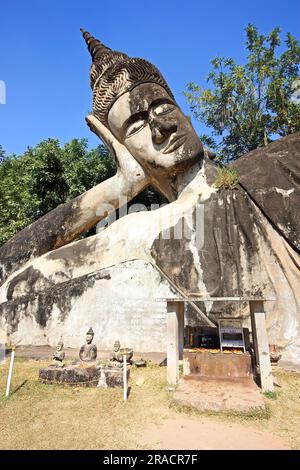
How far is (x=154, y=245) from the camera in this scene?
22.9ft

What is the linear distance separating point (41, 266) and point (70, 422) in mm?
4770

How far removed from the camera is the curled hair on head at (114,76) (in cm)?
855

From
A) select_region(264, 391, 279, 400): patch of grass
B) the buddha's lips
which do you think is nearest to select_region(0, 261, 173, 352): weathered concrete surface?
select_region(264, 391, 279, 400): patch of grass

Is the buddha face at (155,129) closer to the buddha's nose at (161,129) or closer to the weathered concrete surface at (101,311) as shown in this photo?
the buddha's nose at (161,129)

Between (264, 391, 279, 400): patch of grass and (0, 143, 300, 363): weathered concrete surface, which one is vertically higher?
(0, 143, 300, 363): weathered concrete surface

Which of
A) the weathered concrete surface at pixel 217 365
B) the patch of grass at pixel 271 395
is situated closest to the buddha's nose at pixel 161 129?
the weathered concrete surface at pixel 217 365

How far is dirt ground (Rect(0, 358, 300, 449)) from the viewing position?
2.83 m

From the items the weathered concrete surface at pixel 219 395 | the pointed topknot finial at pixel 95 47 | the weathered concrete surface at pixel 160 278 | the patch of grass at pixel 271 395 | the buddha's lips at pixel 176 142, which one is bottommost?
the patch of grass at pixel 271 395

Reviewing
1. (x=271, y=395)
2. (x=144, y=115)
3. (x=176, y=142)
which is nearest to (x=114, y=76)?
(x=144, y=115)

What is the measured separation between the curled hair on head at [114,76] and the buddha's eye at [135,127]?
912 mm

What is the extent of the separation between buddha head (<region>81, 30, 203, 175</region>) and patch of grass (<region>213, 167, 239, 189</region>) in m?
0.89

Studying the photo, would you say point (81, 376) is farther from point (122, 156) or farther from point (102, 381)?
point (122, 156)

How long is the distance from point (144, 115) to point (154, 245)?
347cm

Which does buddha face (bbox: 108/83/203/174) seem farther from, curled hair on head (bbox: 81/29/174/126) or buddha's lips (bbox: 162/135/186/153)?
curled hair on head (bbox: 81/29/174/126)
